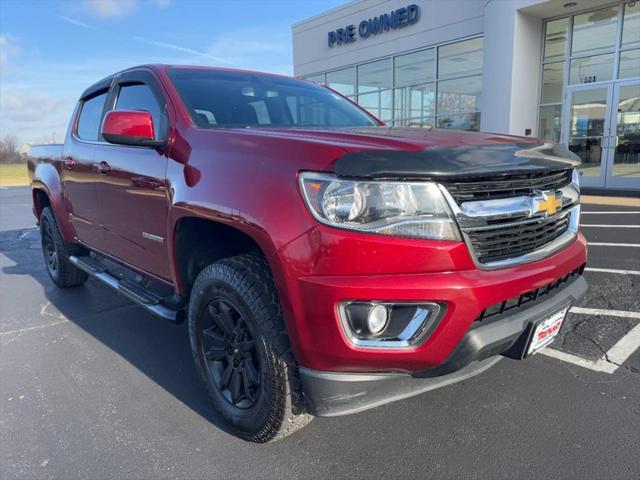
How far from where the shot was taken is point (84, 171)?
3.81 metres

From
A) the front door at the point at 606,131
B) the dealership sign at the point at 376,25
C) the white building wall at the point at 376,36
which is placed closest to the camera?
the front door at the point at 606,131

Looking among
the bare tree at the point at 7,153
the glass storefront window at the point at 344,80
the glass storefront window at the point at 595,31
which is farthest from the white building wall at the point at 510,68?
the bare tree at the point at 7,153

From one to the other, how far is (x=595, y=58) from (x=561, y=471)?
12693 millimetres

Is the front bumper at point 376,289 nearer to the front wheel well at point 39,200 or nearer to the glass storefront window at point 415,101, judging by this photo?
the front wheel well at point 39,200

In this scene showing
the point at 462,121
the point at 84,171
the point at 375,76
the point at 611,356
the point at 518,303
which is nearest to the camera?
the point at 518,303

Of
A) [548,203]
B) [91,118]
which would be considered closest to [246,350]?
[548,203]

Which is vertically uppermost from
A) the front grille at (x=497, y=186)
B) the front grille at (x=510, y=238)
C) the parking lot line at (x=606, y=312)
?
the front grille at (x=497, y=186)

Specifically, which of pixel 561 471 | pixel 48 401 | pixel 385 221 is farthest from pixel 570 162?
pixel 48 401

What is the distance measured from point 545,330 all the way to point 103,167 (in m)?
3.00

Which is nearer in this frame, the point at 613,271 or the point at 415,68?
the point at 613,271

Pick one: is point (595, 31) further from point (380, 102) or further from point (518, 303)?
point (518, 303)

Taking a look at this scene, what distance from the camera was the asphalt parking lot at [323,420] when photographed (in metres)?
2.20

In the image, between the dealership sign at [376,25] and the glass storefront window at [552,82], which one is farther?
the dealership sign at [376,25]

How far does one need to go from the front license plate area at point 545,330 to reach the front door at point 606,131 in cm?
1100
